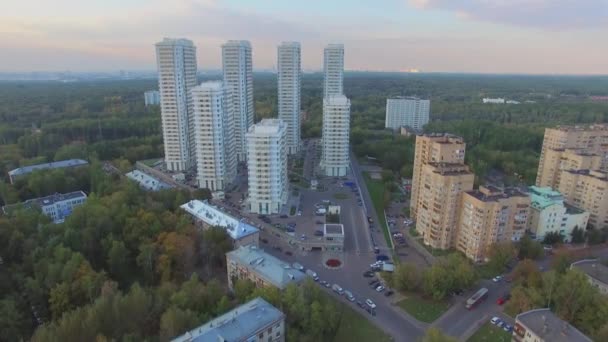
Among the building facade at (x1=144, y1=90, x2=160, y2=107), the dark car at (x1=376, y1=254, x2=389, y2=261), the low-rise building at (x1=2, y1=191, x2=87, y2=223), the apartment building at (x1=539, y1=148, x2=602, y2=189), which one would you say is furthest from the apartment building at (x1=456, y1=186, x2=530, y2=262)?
the building facade at (x1=144, y1=90, x2=160, y2=107)

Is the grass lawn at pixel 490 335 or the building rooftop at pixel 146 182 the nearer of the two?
the grass lawn at pixel 490 335

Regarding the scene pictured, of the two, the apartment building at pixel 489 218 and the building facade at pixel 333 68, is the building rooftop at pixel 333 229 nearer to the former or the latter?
the apartment building at pixel 489 218

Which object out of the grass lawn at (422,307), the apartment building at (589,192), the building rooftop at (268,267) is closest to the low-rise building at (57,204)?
the building rooftop at (268,267)

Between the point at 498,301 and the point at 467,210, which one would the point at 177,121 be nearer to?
the point at 467,210

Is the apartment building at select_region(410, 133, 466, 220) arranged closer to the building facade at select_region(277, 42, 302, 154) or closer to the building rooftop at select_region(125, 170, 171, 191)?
the building facade at select_region(277, 42, 302, 154)

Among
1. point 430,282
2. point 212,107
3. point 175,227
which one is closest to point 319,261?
point 430,282

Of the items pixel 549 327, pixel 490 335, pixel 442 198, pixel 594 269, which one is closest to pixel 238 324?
pixel 490 335
